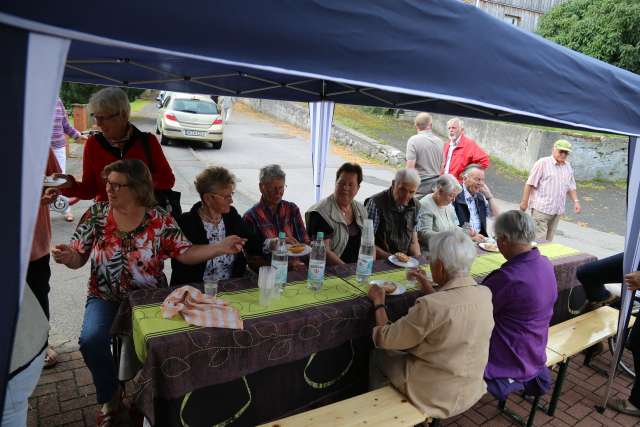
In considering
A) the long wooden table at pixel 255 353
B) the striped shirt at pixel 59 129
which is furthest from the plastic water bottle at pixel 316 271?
the striped shirt at pixel 59 129

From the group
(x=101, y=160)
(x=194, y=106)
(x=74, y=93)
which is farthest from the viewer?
(x=74, y=93)

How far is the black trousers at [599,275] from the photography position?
3.63 meters

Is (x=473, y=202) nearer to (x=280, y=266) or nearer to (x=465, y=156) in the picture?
(x=465, y=156)

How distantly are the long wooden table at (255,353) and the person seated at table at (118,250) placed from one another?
0.70 ft

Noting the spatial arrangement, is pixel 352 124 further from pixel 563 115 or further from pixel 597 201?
pixel 563 115

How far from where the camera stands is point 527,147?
42.6 feet

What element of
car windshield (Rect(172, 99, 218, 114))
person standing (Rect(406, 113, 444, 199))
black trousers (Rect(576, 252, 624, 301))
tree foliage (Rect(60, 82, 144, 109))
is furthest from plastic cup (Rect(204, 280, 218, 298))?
tree foliage (Rect(60, 82, 144, 109))

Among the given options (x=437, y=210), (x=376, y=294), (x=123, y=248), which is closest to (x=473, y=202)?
(x=437, y=210)

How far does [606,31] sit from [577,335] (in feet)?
52.8

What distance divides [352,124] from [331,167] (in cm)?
580

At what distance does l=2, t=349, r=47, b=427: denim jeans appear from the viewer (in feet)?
4.85

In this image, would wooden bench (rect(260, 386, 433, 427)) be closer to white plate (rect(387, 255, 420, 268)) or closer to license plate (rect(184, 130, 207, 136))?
white plate (rect(387, 255, 420, 268))

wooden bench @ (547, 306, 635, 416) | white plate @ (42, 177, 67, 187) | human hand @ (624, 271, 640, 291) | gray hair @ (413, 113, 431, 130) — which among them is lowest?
wooden bench @ (547, 306, 635, 416)

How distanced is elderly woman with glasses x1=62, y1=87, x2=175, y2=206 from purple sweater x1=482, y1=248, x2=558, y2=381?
242 centimetres
